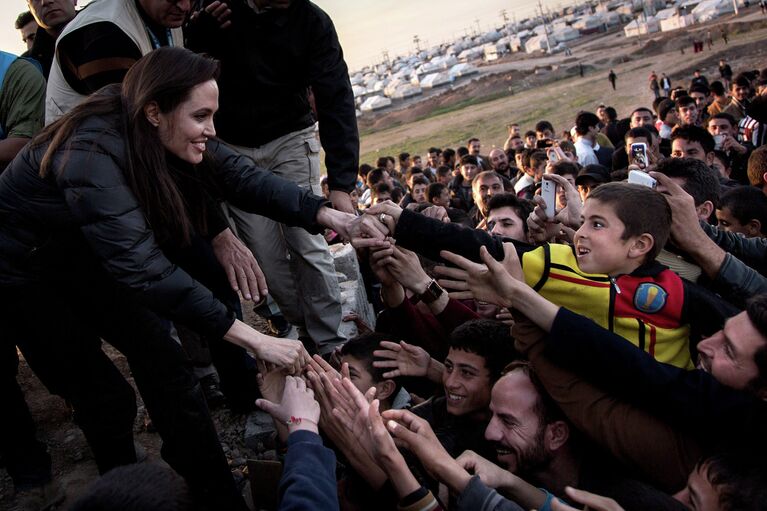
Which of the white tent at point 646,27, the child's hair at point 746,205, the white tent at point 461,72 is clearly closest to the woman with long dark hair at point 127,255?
the child's hair at point 746,205

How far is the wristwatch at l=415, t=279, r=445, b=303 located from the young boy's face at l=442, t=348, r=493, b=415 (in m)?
0.58

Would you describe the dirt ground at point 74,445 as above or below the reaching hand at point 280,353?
below

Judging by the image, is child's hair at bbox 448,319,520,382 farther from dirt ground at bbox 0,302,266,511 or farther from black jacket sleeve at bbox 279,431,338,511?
dirt ground at bbox 0,302,266,511

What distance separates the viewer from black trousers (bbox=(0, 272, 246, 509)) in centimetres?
280

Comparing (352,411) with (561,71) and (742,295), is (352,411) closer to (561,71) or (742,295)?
(742,295)

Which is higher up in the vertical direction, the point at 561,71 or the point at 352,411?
the point at 352,411

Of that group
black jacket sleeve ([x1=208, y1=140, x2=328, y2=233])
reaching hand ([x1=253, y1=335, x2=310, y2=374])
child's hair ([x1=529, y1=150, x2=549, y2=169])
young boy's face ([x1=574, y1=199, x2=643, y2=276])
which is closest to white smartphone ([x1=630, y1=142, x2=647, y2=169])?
young boy's face ([x1=574, y1=199, x2=643, y2=276])

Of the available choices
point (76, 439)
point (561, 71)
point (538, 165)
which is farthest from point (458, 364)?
point (561, 71)

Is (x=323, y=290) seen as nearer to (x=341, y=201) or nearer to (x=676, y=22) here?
(x=341, y=201)

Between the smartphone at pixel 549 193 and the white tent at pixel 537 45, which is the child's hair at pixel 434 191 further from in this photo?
the white tent at pixel 537 45

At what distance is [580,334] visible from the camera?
7.23 ft

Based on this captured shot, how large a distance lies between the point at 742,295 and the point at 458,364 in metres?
1.28

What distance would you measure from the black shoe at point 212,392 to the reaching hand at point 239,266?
98 centimetres

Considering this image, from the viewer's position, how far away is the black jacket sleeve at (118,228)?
2453 mm
